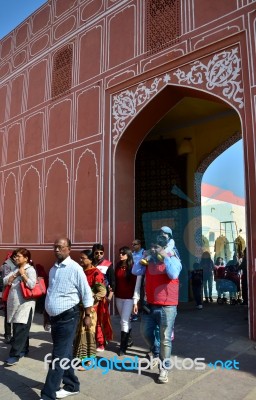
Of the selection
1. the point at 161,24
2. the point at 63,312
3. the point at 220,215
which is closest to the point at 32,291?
the point at 63,312

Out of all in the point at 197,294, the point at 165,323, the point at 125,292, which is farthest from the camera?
the point at 197,294

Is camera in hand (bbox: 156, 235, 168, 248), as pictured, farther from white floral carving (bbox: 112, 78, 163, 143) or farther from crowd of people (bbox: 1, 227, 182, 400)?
white floral carving (bbox: 112, 78, 163, 143)

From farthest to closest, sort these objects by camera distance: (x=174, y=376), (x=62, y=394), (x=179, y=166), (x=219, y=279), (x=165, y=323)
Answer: (x=179, y=166) → (x=219, y=279) → (x=174, y=376) → (x=165, y=323) → (x=62, y=394)

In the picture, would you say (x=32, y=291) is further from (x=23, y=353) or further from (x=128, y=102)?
(x=128, y=102)

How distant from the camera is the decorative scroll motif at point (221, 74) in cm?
488

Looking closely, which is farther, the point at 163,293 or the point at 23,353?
the point at 23,353

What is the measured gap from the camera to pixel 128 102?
6.25 meters

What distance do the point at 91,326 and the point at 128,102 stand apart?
4.01 m

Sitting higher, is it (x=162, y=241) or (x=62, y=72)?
(x=62, y=72)

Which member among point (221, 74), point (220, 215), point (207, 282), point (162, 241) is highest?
point (221, 74)

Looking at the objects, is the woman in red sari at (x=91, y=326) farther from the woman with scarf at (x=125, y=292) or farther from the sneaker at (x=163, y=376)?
the sneaker at (x=163, y=376)

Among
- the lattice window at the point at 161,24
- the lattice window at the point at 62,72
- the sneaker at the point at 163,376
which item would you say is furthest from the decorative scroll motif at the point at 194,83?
the sneaker at the point at 163,376

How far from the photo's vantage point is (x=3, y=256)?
860 cm

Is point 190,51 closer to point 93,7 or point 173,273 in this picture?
point 93,7
